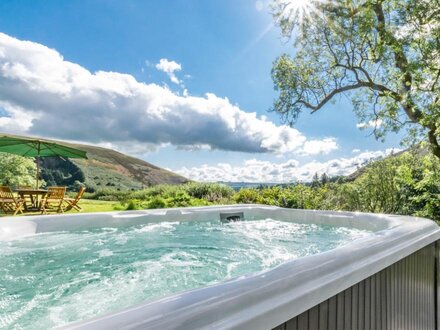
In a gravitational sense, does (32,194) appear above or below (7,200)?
above

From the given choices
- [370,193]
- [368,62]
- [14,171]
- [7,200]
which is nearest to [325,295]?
[370,193]

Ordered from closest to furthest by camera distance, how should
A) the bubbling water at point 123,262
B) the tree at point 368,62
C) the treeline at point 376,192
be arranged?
the bubbling water at point 123,262 < the treeline at point 376,192 < the tree at point 368,62

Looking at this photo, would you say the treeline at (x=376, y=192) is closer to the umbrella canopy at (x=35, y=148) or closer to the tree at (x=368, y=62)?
the tree at (x=368, y=62)

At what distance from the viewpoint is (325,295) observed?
116cm

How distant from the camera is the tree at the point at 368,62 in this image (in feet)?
20.0

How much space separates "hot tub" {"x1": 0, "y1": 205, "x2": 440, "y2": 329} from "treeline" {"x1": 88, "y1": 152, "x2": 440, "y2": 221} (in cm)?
381

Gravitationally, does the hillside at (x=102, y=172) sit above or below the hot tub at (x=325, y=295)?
above

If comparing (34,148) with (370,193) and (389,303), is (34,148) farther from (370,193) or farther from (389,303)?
(389,303)

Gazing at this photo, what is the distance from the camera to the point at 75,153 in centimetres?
739

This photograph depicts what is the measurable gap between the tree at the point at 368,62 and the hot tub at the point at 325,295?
4037 millimetres

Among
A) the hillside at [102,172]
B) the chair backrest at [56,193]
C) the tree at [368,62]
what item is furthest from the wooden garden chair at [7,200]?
the tree at [368,62]

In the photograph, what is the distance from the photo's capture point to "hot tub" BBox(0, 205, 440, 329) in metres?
0.79

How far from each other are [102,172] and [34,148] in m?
8.19

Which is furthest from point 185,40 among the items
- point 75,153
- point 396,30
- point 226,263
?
point 226,263
